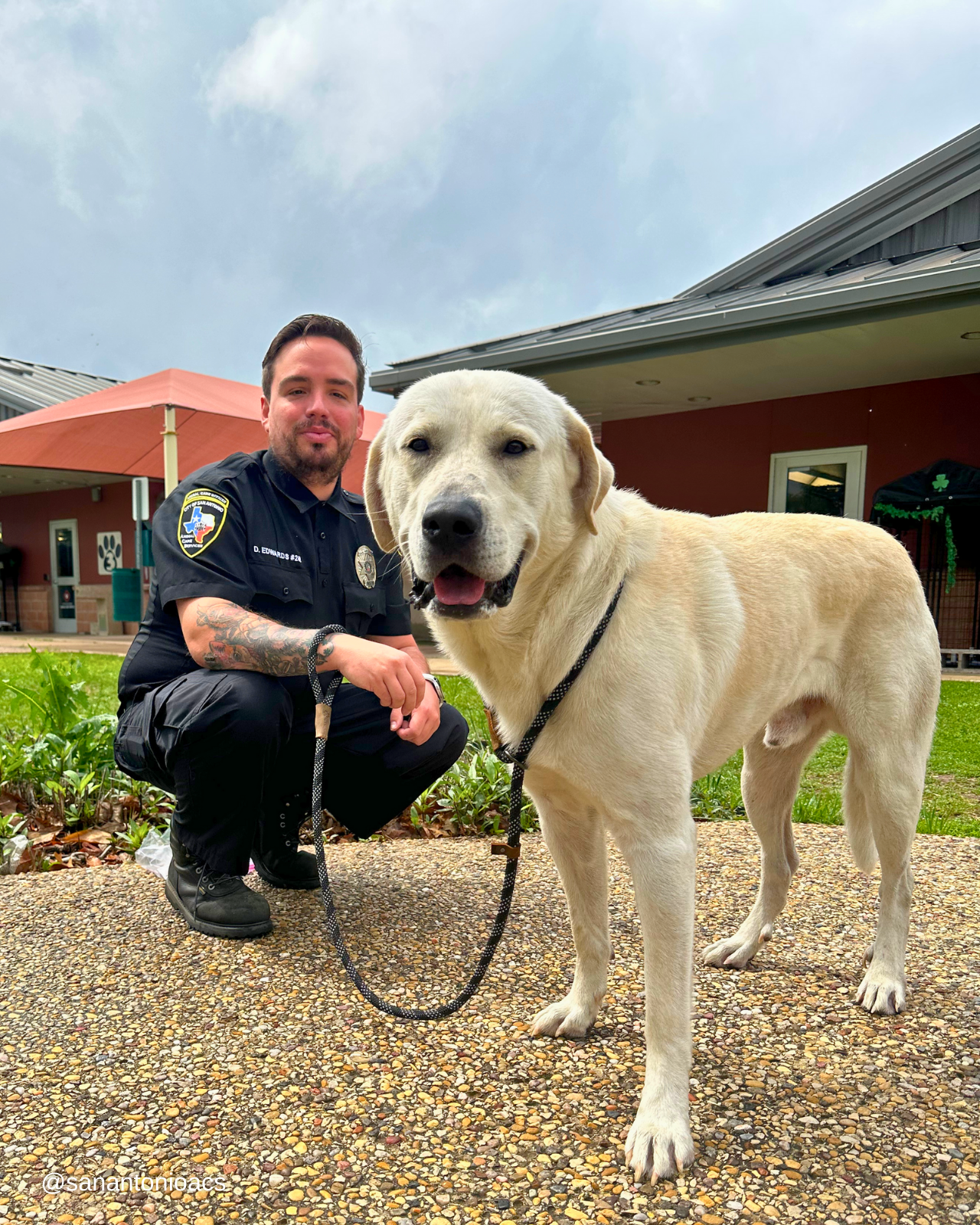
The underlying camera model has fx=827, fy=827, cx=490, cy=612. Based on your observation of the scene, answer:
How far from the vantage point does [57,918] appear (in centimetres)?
273

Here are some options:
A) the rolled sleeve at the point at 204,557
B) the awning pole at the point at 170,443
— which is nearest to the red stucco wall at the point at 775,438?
the awning pole at the point at 170,443

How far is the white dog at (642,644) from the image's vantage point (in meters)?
1.72

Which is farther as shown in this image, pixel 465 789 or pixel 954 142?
pixel 954 142

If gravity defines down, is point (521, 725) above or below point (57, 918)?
above

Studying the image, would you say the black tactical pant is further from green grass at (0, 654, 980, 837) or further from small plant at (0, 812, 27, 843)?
green grass at (0, 654, 980, 837)

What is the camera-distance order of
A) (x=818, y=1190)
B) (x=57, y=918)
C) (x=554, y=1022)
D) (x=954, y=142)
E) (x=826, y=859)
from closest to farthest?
(x=818, y=1190), (x=554, y=1022), (x=57, y=918), (x=826, y=859), (x=954, y=142)

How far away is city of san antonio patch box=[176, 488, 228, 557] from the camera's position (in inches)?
104

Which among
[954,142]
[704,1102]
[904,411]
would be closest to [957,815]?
[704,1102]

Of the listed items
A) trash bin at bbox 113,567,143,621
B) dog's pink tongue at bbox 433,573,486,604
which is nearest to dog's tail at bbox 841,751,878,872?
dog's pink tongue at bbox 433,573,486,604

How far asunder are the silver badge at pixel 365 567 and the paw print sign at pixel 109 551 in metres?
13.7

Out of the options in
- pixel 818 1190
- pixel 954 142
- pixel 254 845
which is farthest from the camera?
pixel 954 142

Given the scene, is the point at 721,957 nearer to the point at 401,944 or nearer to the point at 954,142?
the point at 401,944

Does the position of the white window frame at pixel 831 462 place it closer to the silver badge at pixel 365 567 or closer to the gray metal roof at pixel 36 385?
the silver badge at pixel 365 567

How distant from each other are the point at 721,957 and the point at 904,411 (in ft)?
26.2
